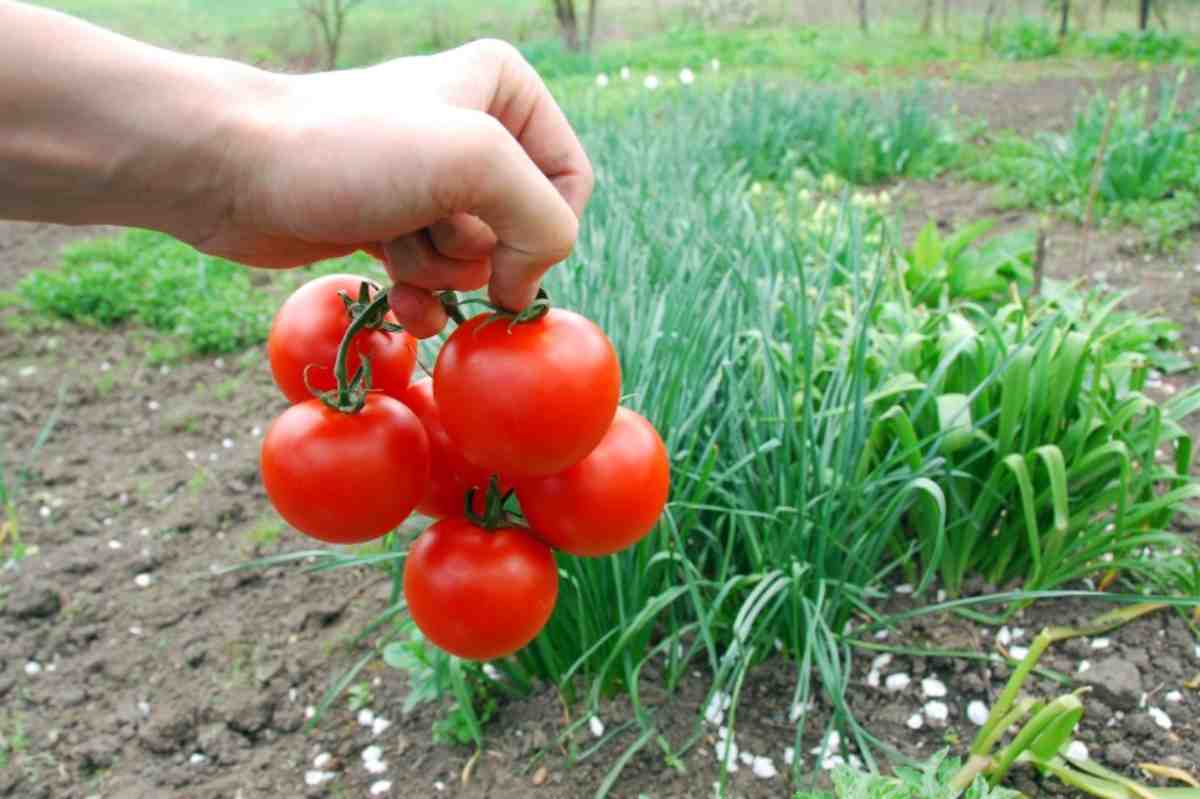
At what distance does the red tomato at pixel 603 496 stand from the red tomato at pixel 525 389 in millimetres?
73

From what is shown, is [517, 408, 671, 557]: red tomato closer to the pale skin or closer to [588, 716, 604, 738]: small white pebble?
the pale skin

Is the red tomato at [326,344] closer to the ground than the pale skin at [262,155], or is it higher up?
closer to the ground

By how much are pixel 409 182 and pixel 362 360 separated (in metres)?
0.18

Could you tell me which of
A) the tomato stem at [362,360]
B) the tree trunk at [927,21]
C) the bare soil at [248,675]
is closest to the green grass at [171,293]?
the bare soil at [248,675]

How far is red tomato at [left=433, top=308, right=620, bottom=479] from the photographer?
855 millimetres

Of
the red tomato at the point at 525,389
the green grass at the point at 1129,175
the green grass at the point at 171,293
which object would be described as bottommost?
the green grass at the point at 171,293

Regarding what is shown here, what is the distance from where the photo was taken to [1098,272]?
3752 millimetres

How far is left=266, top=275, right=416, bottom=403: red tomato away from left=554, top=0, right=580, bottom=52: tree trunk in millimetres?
11909

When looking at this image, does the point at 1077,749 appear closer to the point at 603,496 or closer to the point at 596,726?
the point at 596,726

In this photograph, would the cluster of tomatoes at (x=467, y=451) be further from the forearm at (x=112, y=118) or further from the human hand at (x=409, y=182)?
the forearm at (x=112, y=118)

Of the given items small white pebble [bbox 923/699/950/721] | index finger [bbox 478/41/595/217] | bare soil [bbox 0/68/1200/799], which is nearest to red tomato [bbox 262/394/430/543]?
index finger [bbox 478/41/595/217]

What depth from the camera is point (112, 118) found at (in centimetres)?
93

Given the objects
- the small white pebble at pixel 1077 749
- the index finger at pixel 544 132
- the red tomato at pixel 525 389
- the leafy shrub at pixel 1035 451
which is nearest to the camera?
the red tomato at pixel 525 389

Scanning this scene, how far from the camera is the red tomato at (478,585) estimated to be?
1017 millimetres
